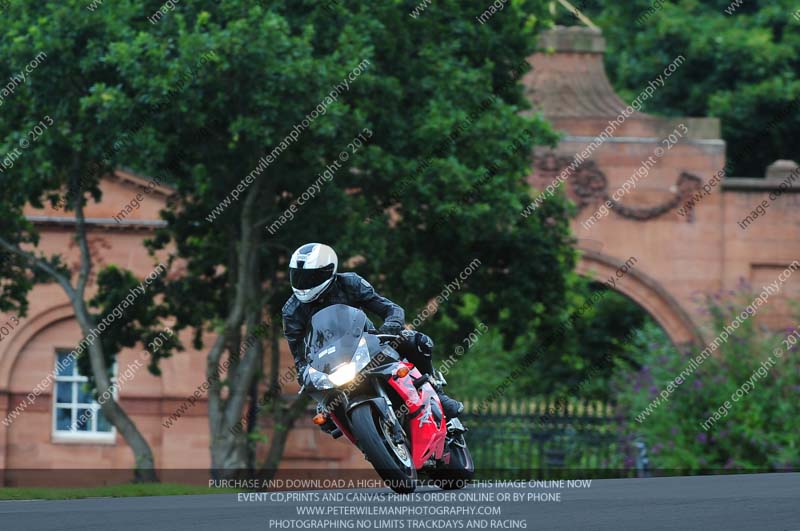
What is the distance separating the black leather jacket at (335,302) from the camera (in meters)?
11.2

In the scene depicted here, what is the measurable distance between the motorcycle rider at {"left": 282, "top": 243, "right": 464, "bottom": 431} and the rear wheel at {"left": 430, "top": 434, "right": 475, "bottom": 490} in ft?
2.79

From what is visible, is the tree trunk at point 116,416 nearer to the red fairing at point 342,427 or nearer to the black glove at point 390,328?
the red fairing at point 342,427

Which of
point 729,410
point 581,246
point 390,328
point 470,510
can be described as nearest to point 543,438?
point 581,246

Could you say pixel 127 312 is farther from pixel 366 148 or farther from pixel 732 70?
pixel 732 70

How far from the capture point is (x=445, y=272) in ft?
78.2

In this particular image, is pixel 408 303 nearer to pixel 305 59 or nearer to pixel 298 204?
pixel 298 204

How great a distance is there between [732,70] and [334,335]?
A: 2775 centimetres

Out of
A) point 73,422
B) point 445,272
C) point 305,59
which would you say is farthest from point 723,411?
point 73,422

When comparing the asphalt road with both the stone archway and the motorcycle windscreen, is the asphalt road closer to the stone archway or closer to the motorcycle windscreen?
the motorcycle windscreen

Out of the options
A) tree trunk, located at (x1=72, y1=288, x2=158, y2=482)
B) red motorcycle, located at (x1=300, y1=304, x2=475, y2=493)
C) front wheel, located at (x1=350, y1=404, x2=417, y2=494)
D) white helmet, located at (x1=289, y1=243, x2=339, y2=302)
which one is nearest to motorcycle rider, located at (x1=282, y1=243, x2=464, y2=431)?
white helmet, located at (x1=289, y1=243, x2=339, y2=302)

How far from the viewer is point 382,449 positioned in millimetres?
10516

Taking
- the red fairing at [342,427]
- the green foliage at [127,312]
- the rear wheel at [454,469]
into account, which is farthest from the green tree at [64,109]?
the red fairing at [342,427]

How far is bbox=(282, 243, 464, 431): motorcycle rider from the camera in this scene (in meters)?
11.0

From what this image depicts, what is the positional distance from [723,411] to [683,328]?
264 inches
